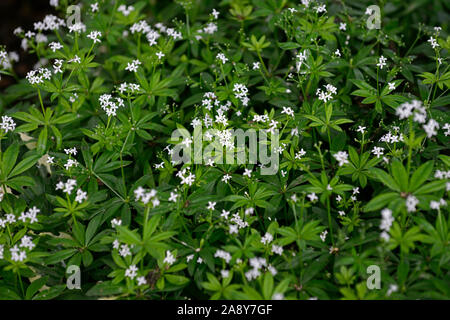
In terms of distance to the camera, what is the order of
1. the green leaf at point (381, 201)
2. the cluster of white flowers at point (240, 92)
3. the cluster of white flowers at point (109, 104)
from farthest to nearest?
the cluster of white flowers at point (240, 92) < the cluster of white flowers at point (109, 104) < the green leaf at point (381, 201)

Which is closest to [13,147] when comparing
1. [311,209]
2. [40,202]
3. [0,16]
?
[40,202]

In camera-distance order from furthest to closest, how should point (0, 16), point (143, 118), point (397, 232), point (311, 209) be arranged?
point (0, 16)
point (143, 118)
point (311, 209)
point (397, 232)

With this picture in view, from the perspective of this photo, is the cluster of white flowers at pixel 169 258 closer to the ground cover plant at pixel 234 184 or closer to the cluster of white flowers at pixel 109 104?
the ground cover plant at pixel 234 184

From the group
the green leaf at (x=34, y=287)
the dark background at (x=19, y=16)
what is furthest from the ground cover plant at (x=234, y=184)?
the dark background at (x=19, y=16)

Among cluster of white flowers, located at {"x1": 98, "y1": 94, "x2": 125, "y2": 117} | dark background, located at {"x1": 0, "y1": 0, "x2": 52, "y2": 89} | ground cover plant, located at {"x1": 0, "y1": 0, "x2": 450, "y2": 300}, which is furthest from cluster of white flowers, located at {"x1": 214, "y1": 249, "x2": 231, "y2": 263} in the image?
dark background, located at {"x1": 0, "y1": 0, "x2": 52, "y2": 89}

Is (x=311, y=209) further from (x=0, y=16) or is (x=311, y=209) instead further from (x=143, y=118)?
(x=0, y=16)
